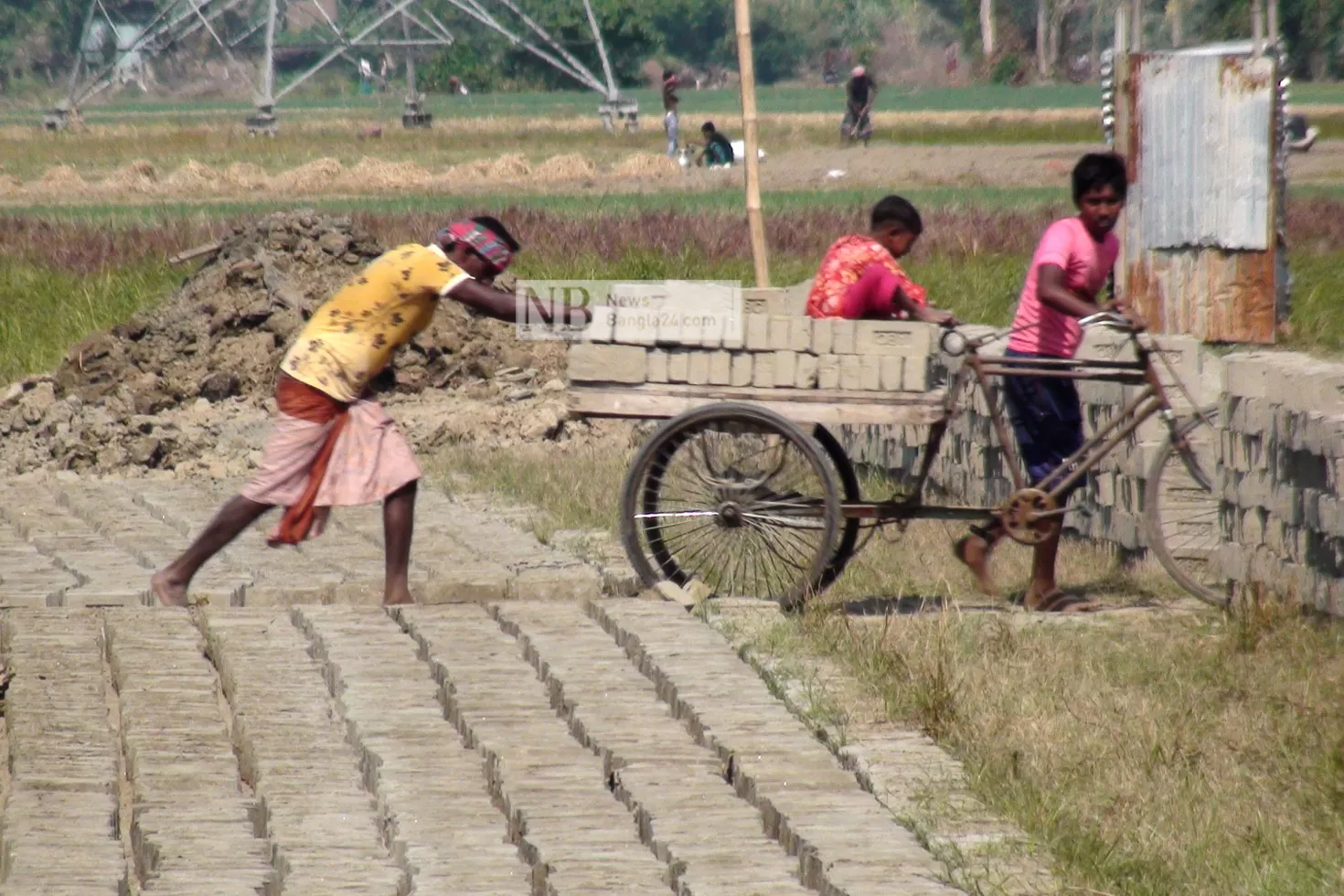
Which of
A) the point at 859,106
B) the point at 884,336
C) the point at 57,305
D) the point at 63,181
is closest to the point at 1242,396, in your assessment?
the point at 884,336

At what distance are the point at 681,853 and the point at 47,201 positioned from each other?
101 feet

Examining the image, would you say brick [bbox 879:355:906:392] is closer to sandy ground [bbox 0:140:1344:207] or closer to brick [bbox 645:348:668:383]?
brick [bbox 645:348:668:383]

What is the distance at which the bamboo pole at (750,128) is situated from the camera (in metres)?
10.0

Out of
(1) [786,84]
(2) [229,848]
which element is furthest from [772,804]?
(1) [786,84]

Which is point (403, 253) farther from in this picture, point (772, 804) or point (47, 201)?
point (47, 201)

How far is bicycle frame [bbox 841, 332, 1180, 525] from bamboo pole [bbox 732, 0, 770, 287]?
3084 mm

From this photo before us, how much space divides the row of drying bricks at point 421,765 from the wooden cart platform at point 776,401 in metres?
0.71

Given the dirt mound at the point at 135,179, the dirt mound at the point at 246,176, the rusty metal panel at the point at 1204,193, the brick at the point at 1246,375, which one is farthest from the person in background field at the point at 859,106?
the brick at the point at 1246,375

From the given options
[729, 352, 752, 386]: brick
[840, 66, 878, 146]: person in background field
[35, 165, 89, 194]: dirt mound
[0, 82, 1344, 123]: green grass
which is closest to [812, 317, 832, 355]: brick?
[729, 352, 752, 386]: brick

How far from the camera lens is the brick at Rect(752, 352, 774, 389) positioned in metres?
6.91

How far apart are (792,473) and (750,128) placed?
333cm

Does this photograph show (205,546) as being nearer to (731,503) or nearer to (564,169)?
(731,503)

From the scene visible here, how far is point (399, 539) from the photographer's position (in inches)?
277

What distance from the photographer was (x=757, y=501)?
23.0 feet
